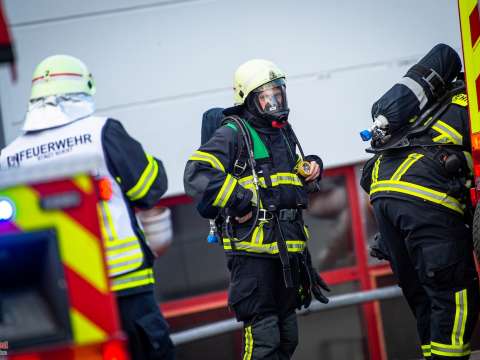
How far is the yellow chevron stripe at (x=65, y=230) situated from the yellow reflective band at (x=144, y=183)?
4.05ft

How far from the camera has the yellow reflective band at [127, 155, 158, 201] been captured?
12.9 feet

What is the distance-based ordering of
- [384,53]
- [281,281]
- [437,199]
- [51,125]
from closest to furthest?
[51,125] < [437,199] < [281,281] < [384,53]

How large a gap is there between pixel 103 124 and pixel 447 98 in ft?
5.79

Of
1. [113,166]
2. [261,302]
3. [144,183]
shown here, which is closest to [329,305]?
[261,302]

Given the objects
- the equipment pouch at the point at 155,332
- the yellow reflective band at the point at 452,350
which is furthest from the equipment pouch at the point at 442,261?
the equipment pouch at the point at 155,332

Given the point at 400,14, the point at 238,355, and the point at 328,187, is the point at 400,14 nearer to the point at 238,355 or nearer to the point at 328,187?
the point at 328,187

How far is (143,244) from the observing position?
3.97 metres

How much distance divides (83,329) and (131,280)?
1.17m

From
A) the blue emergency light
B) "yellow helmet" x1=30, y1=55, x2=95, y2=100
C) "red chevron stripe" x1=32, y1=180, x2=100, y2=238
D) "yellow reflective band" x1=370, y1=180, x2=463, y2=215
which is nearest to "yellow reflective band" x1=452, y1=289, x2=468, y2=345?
"yellow reflective band" x1=370, y1=180, x2=463, y2=215

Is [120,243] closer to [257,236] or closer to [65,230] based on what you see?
[257,236]

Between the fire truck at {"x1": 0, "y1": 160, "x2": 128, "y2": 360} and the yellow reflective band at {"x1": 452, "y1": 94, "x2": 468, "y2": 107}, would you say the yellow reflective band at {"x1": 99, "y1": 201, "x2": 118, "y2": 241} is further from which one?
the yellow reflective band at {"x1": 452, "y1": 94, "x2": 468, "y2": 107}

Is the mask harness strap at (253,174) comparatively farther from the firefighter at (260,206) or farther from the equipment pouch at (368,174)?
the equipment pouch at (368,174)

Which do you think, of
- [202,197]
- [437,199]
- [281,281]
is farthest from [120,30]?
[437,199]

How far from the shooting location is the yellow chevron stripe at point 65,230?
8.81 ft
